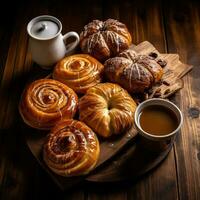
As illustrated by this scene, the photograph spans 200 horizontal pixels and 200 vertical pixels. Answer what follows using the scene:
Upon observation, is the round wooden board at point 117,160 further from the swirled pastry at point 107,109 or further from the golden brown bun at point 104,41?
the golden brown bun at point 104,41

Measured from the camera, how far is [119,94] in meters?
1.15

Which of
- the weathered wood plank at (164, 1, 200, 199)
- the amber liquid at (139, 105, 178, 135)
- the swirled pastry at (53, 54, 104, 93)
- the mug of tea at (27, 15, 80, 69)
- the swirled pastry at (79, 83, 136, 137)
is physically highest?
the mug of tea at (27, 15, 80, 69)

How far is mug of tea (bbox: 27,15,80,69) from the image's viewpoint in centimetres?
123

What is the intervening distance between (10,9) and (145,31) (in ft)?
1.76

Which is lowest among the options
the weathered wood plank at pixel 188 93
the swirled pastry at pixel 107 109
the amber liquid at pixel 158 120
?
the weathered wood plank at pixel 188 93

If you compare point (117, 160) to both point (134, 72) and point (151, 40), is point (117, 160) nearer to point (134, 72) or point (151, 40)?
point (134, 72)

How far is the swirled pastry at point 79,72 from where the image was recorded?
1.21 m

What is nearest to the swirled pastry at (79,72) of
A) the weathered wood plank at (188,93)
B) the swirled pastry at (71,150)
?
the swirled pastry at (71,150)

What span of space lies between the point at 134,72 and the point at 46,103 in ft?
0.88

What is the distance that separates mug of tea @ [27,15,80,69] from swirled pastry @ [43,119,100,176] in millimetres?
277

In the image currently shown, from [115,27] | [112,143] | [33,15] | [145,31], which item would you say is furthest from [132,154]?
[33,15]

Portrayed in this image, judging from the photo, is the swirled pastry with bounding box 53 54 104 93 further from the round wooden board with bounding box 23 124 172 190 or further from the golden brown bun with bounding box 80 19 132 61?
the round wooden board with bounding box 23 124 172 190

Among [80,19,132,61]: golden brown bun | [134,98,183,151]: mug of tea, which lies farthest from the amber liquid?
[80,19,132,61]: golden brown bun

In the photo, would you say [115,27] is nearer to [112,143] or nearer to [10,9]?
[112,143]
